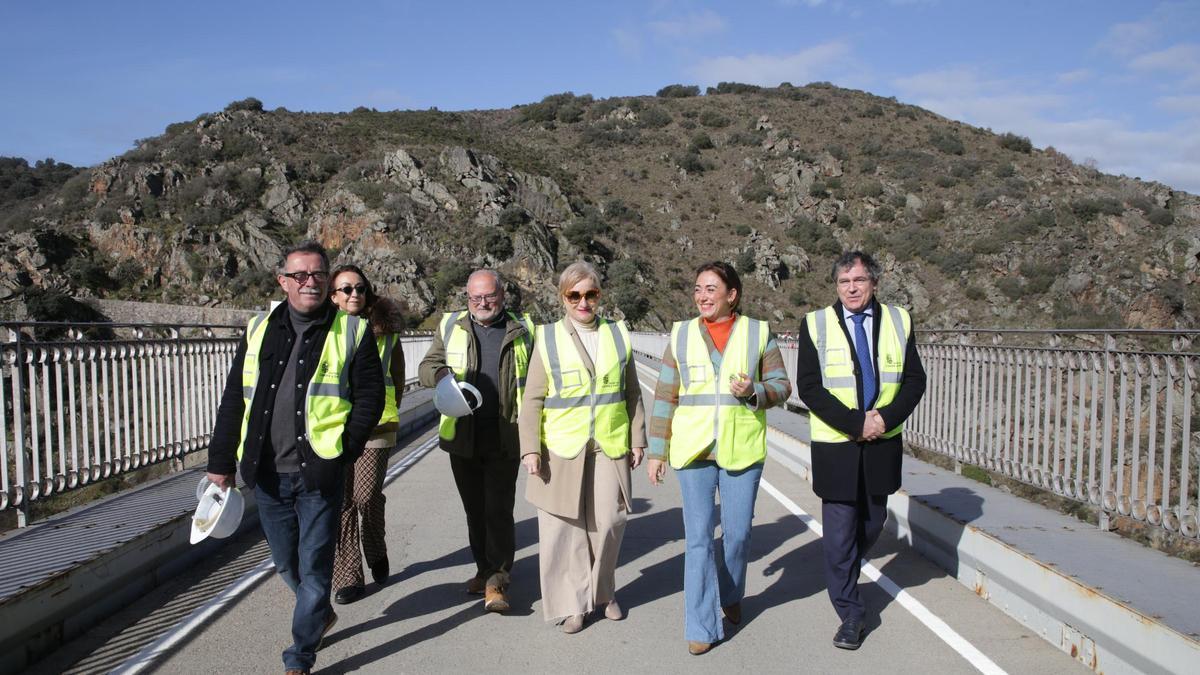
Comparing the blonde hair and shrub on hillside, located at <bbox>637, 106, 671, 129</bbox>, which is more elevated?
shrub on hillside, located at <bbox>637, 106, 671, 129</bbox>

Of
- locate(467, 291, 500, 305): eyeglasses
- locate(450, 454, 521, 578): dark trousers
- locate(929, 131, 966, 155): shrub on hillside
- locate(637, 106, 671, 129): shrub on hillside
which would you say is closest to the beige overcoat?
locate(450, 454, 521, 578): dark trousers

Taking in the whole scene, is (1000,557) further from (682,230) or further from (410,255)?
(682,230)

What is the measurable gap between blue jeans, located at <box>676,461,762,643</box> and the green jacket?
1.20 m

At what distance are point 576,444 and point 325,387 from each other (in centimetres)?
145

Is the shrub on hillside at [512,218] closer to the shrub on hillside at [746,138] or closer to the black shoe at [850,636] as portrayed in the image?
the shrub on hillside at [746,138]

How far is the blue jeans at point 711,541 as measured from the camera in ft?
15.7

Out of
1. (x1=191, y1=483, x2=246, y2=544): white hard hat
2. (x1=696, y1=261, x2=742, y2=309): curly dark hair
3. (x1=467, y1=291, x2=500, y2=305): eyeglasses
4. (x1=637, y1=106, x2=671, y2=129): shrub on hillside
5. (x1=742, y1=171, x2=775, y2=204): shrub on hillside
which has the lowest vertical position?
(x1=191, y1=483, x2=246, y2=544): white hard hat

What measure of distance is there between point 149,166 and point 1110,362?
72.1 m

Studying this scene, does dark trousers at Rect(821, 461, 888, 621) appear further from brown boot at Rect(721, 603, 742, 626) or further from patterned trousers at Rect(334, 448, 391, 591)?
patterned trousers at Rect(334, 448, 391, 591)

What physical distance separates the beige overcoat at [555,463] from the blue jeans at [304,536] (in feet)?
3.80

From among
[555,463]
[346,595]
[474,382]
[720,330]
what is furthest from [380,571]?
[720,330]

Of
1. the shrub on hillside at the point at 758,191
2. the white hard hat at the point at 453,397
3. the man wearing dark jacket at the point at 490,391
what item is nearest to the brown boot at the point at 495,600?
the man wearing dark jacket at the point at 490,391

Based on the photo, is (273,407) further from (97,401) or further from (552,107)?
(552,107)

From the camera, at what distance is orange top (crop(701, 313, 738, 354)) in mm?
5105
